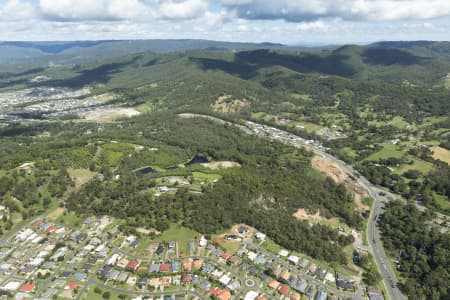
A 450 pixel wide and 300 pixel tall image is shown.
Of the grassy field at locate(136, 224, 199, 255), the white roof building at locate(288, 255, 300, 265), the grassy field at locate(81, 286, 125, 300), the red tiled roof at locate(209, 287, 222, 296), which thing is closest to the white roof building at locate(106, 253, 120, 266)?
the grassy field at locate(136, 224, 199, 255)

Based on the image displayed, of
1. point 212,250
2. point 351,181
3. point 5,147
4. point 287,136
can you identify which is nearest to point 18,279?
point 212,250

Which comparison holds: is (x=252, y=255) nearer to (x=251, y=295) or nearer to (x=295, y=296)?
(x=251, y=295)

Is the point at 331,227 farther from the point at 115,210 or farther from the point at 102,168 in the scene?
the point at 102,168

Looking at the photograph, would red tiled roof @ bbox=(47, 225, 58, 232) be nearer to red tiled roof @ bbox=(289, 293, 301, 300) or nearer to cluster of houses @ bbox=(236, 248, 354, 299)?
cluster of houses @ bbox=(236, 248, 354, 299)

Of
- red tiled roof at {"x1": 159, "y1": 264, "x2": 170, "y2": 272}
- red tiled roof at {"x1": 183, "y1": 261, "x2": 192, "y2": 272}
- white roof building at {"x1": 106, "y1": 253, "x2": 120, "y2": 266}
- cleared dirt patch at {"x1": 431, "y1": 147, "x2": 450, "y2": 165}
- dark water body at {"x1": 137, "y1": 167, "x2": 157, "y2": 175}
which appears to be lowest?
dark water body at {"x1": 137, "y1": 167, "x2": 157, "y2": 175}

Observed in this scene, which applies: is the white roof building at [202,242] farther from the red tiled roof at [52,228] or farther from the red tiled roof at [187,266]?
the red tiled roof at [52,228]

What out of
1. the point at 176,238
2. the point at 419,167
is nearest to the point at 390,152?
the point at 419,167
